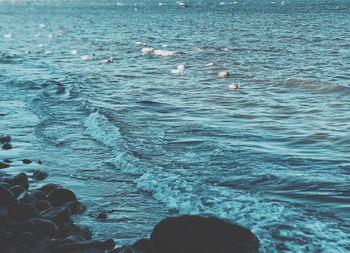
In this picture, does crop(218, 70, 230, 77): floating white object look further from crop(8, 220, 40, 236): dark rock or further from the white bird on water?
crop(8, 220, 40, 236): dark rock

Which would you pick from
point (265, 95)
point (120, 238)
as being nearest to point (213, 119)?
point (265, 95)

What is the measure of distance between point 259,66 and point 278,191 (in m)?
19.1

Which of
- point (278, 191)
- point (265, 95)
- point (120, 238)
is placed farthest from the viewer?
point (265, 95)

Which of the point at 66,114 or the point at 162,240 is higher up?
the point at 162,240

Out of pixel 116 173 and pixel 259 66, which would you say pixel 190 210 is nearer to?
pixel 116 173

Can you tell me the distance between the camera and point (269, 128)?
622 inches

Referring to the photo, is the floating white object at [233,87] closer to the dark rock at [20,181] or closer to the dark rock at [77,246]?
the dark rock at [20,181]

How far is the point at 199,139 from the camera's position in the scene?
14633 millimetres

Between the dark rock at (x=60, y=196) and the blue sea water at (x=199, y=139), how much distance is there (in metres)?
0.44

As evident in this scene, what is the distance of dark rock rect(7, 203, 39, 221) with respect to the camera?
8562mm

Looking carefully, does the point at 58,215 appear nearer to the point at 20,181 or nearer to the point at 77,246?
the point at 77,246

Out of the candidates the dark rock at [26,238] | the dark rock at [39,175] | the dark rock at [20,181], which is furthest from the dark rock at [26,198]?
the dark rock at [39,175]

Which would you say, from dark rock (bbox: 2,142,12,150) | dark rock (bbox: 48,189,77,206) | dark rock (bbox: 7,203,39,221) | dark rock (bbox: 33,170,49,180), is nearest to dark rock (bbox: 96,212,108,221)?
dark rock (bbox: 48,189,77,206)

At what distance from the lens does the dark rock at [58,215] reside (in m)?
8.74
